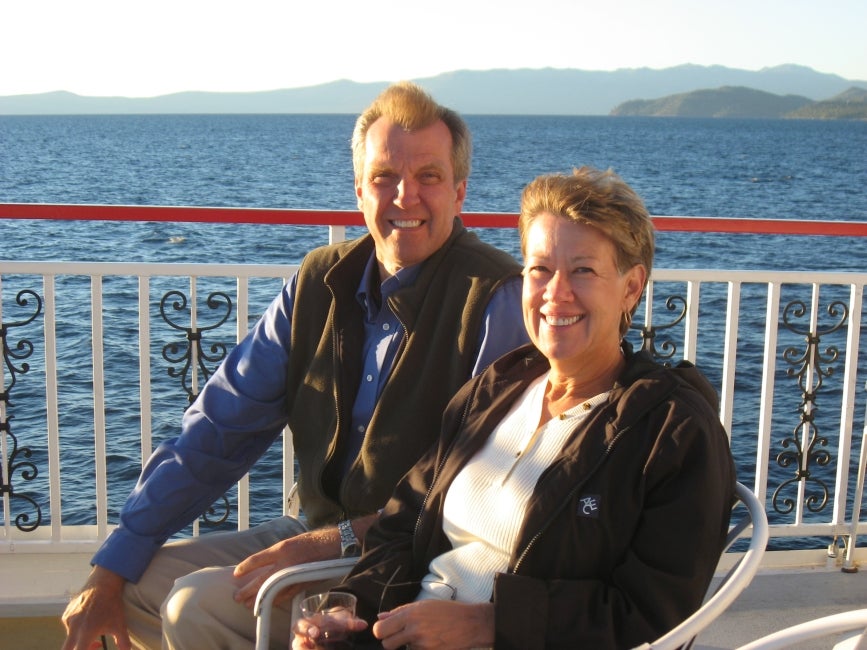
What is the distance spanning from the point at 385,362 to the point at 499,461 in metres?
0.45

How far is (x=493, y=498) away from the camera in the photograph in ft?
5.55

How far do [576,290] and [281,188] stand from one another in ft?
140

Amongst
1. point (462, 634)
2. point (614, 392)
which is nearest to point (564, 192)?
point (614, 392)

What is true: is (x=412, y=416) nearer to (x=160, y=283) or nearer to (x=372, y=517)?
(x=372, y=517)

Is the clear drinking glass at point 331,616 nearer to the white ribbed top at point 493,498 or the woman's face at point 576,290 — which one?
the white ribbed top at point 493,498

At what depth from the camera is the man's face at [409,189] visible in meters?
2.10

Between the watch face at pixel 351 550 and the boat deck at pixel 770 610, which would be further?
the boat deck at pixel 770 610

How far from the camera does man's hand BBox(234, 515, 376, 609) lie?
1.83 meters

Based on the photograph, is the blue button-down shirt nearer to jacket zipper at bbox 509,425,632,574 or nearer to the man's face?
the man's face

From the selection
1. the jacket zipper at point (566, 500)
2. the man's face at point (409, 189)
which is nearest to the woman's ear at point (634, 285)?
the jacket zipper at point (566, 500)

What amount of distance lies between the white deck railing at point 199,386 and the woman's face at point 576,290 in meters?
1.14

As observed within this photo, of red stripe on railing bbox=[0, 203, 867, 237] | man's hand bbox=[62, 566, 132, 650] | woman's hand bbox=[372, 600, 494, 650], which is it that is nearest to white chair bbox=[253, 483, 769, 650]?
woman's hand bbox=[372, 600, 494, 650]

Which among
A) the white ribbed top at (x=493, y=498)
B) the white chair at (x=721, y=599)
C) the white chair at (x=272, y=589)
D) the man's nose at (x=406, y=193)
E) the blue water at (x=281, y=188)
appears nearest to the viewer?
the white chair at (x=721, y=599)

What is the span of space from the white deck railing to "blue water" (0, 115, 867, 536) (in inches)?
2.7
